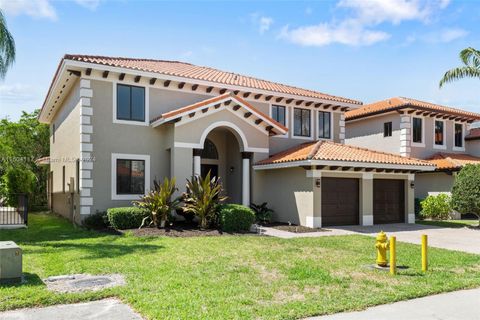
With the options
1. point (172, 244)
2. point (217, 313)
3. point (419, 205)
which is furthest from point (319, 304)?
point (419, 205)

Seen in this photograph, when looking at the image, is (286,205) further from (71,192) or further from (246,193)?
(71,192)

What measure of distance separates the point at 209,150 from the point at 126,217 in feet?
22.2

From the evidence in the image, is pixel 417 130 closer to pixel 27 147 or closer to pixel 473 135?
pixel 473 135

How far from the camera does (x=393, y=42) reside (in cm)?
1431

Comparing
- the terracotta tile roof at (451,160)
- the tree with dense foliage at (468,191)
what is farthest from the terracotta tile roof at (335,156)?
the terracotta tile roof at (451,160)

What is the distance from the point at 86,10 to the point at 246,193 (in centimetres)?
986

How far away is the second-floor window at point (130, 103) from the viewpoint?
1680 cm

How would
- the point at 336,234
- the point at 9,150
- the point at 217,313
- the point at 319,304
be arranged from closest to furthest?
the point at 217,313
the point at 319,304
the point at 336,234
the point at 9,150

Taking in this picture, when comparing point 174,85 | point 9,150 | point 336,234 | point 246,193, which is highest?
point 174,85

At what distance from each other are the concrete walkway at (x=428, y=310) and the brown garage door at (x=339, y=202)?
10486mm

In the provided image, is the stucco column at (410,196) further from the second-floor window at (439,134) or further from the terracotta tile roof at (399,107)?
the second-floor window at (439,134)

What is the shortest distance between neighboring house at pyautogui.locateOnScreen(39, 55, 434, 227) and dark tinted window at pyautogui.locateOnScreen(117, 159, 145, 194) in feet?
0.13

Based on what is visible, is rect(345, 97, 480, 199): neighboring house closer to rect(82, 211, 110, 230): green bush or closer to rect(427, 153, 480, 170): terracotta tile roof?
rect(427, 153, 480, 170): terracotta tile roof

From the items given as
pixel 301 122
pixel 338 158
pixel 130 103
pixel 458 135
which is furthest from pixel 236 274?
pixel 458 135
